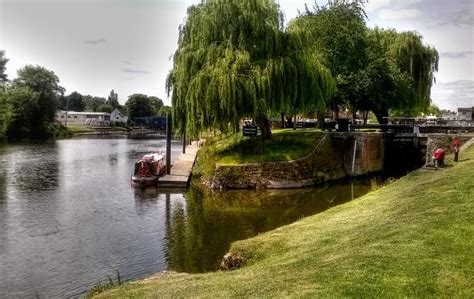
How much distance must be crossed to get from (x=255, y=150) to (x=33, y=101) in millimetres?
64818

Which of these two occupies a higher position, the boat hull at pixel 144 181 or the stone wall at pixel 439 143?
the stone wall at pixel 439 143

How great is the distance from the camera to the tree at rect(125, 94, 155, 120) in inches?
5615

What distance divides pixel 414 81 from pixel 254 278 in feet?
137

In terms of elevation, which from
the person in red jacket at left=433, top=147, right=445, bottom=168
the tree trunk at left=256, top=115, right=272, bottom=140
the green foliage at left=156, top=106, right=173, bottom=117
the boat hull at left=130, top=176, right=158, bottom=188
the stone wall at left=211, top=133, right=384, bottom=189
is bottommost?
the boat hull at left=130, top=176, right=158, bottom=188

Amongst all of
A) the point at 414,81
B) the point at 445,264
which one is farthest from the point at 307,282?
the point at 414,81

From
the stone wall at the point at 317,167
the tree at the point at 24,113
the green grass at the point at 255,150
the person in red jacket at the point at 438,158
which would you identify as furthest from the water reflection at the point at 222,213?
the tree at the point at 24,113

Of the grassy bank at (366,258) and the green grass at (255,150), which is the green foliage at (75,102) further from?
the grassy bank at (366,258)

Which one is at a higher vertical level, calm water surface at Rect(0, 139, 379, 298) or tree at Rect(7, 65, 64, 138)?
tree at Rect(7, 65, 64, 138)

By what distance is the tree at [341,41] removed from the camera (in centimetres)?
3922

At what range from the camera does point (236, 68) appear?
2823 centimetres

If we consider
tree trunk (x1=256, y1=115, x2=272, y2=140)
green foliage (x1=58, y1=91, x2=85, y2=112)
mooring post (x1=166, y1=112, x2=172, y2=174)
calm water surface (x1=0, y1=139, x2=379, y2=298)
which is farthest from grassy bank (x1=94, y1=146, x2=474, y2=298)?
green foliage (x1=58, y1=91, x2=85, y2=112)

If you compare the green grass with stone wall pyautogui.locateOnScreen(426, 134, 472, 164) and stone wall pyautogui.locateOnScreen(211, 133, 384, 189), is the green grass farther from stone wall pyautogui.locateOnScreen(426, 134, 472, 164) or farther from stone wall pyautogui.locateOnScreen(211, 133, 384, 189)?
stone wall pyautogui.locateOnScreen(426, 134, 472, 164)

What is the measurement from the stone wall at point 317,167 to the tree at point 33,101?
61481 mm

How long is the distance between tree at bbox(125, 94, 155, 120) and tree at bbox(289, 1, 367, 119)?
106m
